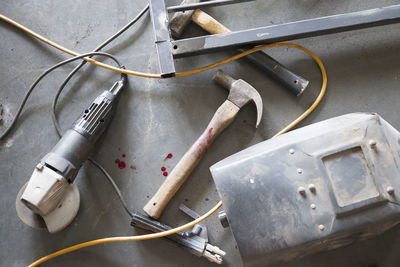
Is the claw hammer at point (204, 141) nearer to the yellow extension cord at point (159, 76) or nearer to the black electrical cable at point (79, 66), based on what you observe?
the yellow extension cord at point (159, 76)

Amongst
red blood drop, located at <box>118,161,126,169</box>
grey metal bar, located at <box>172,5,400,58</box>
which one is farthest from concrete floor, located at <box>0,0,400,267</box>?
grey metal bar, located at <box>172,5,400,58</box>

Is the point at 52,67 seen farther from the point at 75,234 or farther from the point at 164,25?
the point at 75,234

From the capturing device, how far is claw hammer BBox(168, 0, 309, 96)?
1471 mm

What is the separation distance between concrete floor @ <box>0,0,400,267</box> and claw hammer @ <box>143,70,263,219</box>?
0.08 m

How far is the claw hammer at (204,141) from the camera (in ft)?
4.56

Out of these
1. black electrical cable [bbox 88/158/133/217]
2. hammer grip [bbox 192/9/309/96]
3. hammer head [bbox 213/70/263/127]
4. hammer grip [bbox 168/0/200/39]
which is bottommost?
black electrical cable [bbox 88/158/133/217]

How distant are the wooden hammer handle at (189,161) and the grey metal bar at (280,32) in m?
0.26

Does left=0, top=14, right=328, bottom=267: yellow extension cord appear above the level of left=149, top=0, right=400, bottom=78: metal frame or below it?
below

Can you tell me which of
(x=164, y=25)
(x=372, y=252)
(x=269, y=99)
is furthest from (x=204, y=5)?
(x=372, y=252)

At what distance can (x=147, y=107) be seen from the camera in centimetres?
153

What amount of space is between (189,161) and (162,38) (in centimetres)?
53

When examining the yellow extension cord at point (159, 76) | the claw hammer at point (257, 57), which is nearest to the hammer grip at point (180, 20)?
the claw hammer at point (257, 57)

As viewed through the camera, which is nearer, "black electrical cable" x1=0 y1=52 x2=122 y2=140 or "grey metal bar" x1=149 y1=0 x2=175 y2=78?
"grey metal bar" x1=149 y1=0 x2=175 y2=78

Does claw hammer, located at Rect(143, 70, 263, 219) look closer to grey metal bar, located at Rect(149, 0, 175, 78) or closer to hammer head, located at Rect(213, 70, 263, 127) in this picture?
hammer head, located at Rect(213, 70, 263, 127)
